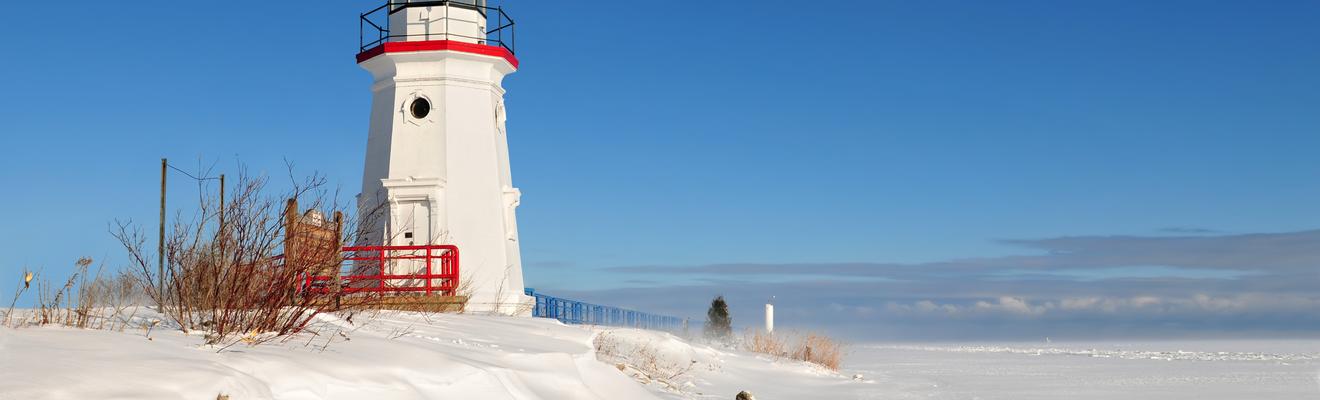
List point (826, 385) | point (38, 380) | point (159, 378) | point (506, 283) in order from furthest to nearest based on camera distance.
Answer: point (506, 283) → point (826, 385) → point (159, 378) → point (38, 380)

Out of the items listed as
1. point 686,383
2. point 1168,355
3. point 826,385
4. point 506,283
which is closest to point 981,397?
point 826,385

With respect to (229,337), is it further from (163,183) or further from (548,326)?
(163,183)

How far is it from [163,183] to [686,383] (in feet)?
33.8

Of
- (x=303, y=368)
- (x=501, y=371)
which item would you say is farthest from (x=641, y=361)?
(x=303, y=368)

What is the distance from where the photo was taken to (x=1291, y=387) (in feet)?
70.3

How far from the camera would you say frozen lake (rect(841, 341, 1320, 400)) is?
1998 centimetres

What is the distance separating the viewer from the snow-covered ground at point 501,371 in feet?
23.9

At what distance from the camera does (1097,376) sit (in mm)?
25141

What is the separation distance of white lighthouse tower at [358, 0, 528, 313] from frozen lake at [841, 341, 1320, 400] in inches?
349

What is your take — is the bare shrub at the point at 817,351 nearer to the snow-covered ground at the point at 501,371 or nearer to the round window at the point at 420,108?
the snow-covered ground at the point at 501,371

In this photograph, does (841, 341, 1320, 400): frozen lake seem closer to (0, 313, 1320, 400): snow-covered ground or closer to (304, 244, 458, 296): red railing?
(0, 313, 1320, 400): snow-covered ground

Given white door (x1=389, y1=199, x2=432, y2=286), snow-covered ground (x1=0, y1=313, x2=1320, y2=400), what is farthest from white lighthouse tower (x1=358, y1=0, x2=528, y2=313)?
snow-covered ground (x1=0, y1=313, x2=1320, y2=400)

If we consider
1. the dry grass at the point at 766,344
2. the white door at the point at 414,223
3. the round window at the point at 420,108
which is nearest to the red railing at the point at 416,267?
the white door at the point at 414,223

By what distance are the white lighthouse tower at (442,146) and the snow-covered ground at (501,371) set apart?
544 centimetres
